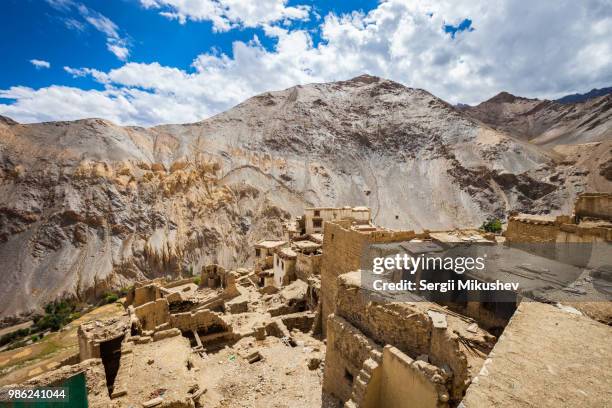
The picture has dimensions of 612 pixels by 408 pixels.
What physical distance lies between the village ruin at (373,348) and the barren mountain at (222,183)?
28.3m

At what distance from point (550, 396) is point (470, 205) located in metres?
52.8

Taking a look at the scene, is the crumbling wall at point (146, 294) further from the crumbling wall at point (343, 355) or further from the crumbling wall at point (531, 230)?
the crumbling wall at point (531, 230)

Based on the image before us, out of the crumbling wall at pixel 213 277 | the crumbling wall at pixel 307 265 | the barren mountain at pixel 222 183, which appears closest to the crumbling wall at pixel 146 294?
the crumbling wall at pixel 213 277

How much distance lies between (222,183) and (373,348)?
4756cm

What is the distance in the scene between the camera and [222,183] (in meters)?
51.2

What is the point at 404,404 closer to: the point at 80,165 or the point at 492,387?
the point at 492,387

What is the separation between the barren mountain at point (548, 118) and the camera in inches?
2527

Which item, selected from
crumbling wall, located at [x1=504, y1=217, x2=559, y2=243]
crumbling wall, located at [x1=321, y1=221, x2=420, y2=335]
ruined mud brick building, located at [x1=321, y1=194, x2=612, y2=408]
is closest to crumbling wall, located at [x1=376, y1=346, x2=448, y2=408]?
ruined mud brick building, located at [x1=321, y1=194, x2=612, y2=408]

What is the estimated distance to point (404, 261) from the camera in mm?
9086

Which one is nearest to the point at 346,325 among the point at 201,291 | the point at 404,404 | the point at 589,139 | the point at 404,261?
the point at 404,404

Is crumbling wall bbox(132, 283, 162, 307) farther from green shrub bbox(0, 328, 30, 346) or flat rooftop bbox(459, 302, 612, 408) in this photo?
flat rooftop bbox(459, 302, 612, 408)

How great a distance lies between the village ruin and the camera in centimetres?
338

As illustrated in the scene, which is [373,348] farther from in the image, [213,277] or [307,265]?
[213,277]

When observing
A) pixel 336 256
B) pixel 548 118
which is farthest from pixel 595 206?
pixel 548 118
